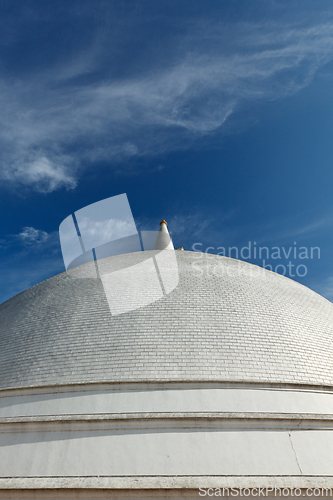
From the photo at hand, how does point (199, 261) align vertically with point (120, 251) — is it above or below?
below

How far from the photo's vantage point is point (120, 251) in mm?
18719

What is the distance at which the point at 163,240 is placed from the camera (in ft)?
69.9

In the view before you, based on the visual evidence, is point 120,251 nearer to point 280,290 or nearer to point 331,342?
point 280,290

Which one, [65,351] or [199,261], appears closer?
[65,351]

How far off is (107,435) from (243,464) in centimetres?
406

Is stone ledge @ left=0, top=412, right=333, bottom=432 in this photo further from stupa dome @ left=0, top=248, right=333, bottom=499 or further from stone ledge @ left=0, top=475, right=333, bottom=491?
stone ledge @ left=0, top=475, right=333, bottom=491

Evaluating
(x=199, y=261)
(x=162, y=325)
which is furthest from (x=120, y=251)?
(x=162, y=325)

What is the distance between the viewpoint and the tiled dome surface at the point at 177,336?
10.2 meters

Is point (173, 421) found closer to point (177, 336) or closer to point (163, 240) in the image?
point (177, 336)

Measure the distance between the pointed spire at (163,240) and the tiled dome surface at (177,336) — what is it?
6.08m

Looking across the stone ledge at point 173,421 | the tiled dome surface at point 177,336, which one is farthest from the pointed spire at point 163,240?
the stone ledge at point 173,421

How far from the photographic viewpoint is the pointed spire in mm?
21006

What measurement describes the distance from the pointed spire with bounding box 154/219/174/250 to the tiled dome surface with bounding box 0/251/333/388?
20.0 feet

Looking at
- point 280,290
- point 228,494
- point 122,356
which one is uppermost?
point 280,290
